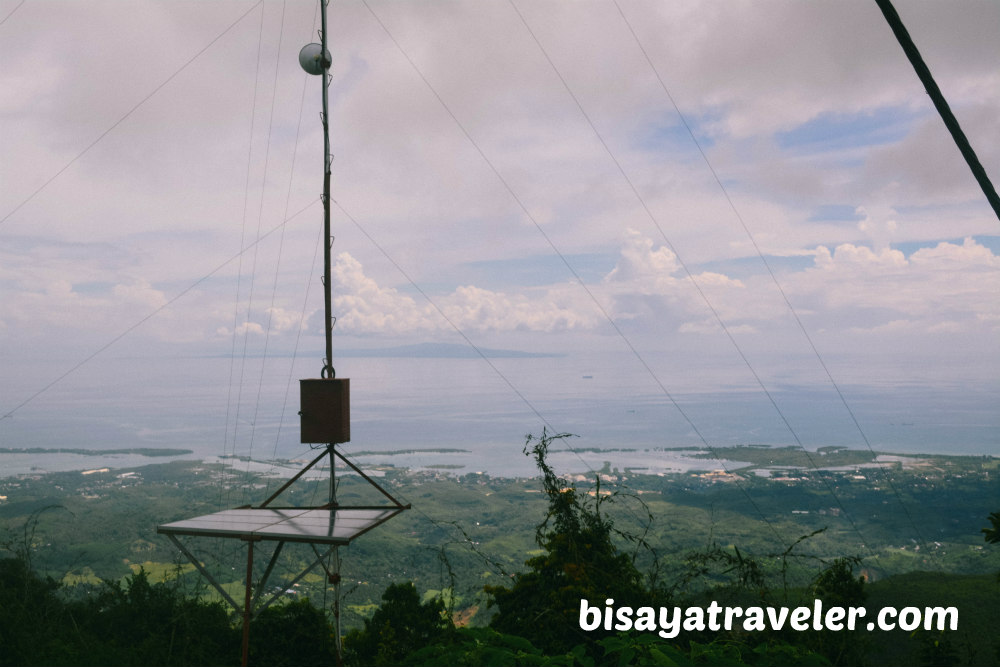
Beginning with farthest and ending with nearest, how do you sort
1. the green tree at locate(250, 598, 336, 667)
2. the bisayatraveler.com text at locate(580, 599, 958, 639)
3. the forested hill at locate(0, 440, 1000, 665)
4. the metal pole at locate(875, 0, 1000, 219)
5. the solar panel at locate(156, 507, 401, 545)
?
the green tree at locate(250, 598, 336, 667)
the solar panel at locate(156, 507, 401, 545)
the bisayatraveler.com text at locate(580, 599, 958, 639)
the forested hill at locate(0, 440, 1000, 665)
the metal pole at locate(875, 0, 1000, 219)

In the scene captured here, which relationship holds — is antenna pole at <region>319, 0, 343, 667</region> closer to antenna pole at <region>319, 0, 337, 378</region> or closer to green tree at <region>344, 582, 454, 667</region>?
antenna pole at <region>319, 0, 337, 378</region>

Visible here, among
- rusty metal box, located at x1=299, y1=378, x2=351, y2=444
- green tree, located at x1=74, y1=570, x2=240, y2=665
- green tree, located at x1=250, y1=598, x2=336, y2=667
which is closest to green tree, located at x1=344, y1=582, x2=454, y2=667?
green tree, located at x1=250, y1=598, x2=336, y2=667

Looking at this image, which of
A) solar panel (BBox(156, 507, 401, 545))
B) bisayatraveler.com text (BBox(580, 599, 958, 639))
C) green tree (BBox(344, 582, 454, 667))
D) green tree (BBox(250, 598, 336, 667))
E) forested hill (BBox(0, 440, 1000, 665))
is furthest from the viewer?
green tree (BBox(344, 582, 454, 667))

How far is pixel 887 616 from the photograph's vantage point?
15.6 ft

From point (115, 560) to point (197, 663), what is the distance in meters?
38.1

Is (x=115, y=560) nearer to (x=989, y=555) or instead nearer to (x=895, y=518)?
(x=989, y=555)

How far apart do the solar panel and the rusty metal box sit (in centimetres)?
74

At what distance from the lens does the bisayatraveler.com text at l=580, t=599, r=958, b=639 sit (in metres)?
4.62

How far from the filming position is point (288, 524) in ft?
17.7

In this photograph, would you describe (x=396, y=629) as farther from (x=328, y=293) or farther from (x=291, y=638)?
(x=328, y=293)

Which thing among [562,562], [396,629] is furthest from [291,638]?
[562,562]

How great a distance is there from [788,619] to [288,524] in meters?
4.47

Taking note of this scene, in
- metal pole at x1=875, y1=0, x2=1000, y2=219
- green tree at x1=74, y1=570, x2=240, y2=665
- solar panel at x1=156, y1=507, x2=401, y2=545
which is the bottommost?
green tree at x1=74, y1=570, x2=240, y2=665

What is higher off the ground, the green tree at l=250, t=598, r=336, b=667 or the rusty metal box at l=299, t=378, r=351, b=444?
the rusty metal box at l=299, t=378, r=351, b=444
